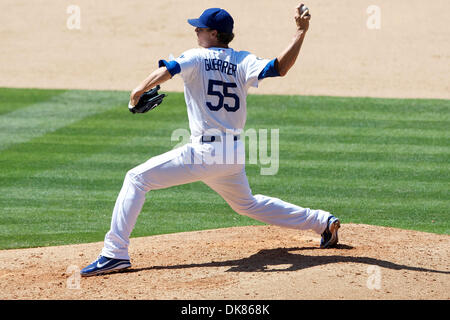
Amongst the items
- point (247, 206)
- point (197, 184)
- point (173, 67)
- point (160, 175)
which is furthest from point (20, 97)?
point (173, 67)

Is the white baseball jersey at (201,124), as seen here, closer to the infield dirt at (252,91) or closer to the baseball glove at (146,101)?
the baseball glove at (146,101)

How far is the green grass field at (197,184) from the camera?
7441mm

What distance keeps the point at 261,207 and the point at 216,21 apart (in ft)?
4.62

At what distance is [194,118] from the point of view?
5266 millimetres

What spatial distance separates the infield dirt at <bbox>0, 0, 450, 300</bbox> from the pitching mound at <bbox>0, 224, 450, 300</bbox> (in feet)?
0.04

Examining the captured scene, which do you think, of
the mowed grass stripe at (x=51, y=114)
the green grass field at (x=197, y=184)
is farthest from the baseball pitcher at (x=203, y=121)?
the mowed grass stripe at (x=51, y=114)

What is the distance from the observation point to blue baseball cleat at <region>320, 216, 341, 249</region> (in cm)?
578

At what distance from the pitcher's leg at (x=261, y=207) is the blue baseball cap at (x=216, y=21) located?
3.36ft

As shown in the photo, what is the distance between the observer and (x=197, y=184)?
8.84 meters

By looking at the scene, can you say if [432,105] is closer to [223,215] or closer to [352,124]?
[352,124]

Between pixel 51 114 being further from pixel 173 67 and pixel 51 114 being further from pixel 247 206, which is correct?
pixel 173 67

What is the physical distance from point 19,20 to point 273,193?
1006 cm

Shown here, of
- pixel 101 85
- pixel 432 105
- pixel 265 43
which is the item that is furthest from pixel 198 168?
pixel 265 43

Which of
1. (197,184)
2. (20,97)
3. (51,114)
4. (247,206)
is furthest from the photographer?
(20,97)
